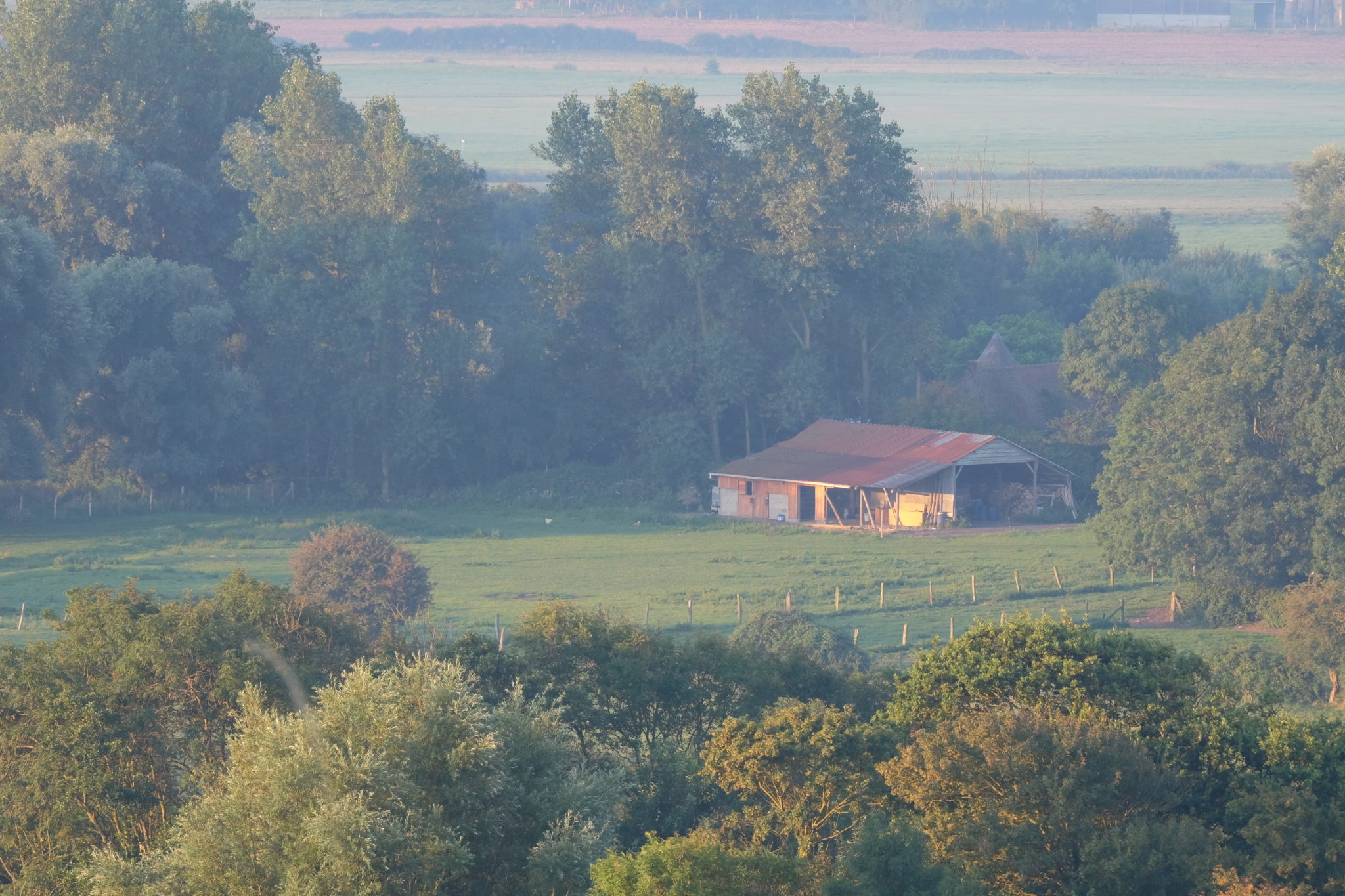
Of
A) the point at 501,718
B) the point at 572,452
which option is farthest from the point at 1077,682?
the point at 572,452

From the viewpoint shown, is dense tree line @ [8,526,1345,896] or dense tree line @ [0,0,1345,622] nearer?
dense tree line @ [8,526,1345,896]

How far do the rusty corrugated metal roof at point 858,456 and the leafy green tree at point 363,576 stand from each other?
697 inches

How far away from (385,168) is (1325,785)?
47.9 m

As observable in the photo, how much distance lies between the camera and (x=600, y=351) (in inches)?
2675

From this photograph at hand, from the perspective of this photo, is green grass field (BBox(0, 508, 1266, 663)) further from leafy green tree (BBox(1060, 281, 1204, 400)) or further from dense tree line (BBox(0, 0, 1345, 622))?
leafy green tree (BBox(1060, 281, 1204, 400))

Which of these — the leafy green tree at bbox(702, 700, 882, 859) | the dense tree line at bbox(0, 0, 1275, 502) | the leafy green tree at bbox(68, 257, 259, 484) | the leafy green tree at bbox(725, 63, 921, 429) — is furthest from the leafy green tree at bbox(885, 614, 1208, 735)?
the leafy green tree at bbox(725, 63, 921, 429)

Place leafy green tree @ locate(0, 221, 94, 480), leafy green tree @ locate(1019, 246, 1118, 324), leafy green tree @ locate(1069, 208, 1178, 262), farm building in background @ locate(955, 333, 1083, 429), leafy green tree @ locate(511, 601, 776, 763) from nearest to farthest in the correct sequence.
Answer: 1. leafy green tree @ locate(511, 601, 776, 763)
2. leafy green tree @ locate(0, 221, 94, 480)
3. farm building in background @ locate(955, 333, 1083, 429)
4. leafy green tree @ locate(1019, 246, 1118, 324)
5. leafy green tree @ locate(1069, 208, 1178, 262)

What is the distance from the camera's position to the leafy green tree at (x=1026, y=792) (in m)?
18.2

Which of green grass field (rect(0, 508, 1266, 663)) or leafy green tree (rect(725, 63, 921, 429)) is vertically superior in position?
leafy green tree (rect(725, 63, 921, 429))

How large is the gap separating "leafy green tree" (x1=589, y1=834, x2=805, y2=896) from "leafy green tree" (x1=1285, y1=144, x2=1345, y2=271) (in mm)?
78264

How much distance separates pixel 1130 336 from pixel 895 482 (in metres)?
13.0

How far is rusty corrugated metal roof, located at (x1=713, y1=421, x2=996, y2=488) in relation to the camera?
56.6 meters

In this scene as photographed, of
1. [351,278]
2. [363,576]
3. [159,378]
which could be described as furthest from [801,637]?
[351,278]

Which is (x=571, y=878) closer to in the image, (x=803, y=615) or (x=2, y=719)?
(x=2, y=719)
